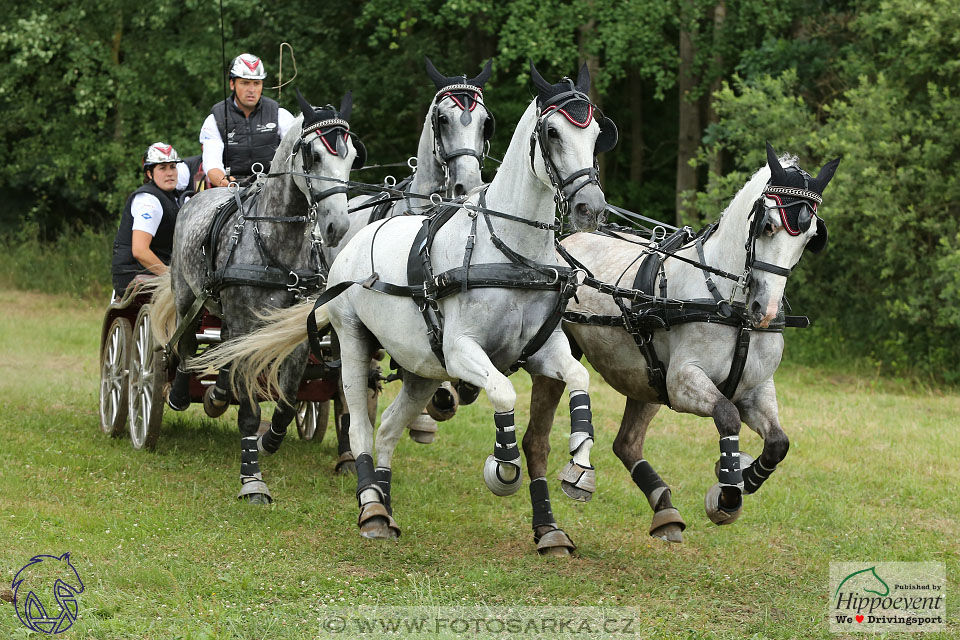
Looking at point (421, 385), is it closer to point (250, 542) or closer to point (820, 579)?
point (250, 542)

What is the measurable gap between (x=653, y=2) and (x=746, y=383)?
39.4 feet

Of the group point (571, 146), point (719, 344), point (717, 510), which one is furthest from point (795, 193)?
point (717, 510)

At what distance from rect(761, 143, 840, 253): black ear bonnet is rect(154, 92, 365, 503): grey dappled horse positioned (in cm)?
253

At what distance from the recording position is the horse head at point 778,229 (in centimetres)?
536

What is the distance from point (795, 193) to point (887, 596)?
6.85 feet

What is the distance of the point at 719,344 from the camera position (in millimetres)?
5766

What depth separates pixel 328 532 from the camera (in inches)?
263

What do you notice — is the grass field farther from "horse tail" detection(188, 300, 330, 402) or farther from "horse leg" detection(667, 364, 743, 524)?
"horse tail" detection(188, 300, 330, 402)

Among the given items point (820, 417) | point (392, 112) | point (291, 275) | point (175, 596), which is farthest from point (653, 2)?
point (175, 596)

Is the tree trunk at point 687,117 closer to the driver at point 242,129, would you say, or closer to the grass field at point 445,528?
the grass field at point 445,528

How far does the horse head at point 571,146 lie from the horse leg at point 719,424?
1220 millimetres

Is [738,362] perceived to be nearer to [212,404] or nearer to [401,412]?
[401,412]

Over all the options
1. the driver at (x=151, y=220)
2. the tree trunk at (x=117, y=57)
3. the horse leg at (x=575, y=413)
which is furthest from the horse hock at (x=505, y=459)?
the tree trunk at (x=117, y=57)

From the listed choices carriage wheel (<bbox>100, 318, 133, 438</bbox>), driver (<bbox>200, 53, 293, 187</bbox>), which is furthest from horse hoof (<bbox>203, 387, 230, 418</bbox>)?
driver (<bbox>200, 53, 293, 187</bbox>)
